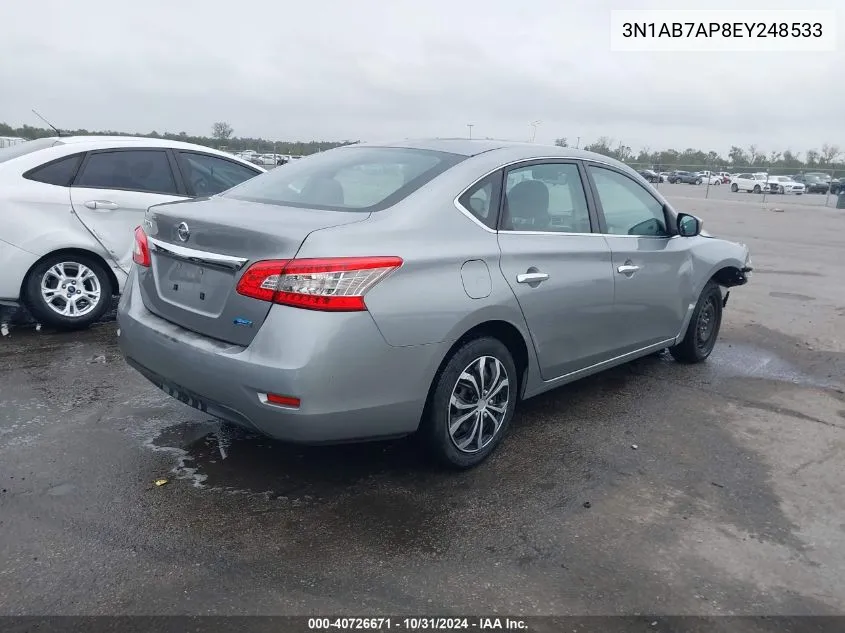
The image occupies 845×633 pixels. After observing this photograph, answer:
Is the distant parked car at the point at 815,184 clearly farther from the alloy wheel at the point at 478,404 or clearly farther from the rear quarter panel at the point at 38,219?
the alloy wheel at the point at 478,404

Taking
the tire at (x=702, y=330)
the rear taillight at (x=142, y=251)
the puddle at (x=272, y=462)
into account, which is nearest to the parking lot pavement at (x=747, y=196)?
the tire at (x=702, y=330)

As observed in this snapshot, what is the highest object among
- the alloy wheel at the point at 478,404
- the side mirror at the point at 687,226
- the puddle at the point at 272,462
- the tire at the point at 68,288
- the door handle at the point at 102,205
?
the door handle at the point at 102,205

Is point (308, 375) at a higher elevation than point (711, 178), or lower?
lower

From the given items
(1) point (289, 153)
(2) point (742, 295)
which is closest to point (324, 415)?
(2) point (742, 295)

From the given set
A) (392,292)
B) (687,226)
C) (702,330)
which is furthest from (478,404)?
(702,330)

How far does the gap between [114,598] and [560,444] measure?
2.50 metres

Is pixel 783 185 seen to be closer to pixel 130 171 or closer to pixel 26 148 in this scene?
pixel 130 171

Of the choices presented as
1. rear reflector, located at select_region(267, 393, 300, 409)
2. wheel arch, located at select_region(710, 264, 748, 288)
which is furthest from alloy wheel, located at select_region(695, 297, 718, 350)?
rear reflector, located at select_region(267, 393, 300, 409)

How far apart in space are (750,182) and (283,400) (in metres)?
46.2

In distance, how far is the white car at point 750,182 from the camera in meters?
42.4

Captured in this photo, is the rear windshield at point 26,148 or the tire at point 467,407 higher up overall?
the rear windshield at point 26,148

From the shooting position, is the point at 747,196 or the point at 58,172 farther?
the point at 747,196

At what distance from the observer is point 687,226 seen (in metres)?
5.13

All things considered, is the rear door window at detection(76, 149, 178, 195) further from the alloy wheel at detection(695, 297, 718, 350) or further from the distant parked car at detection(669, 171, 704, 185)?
the distant parked car at detection(669, 171, 704, 185)
